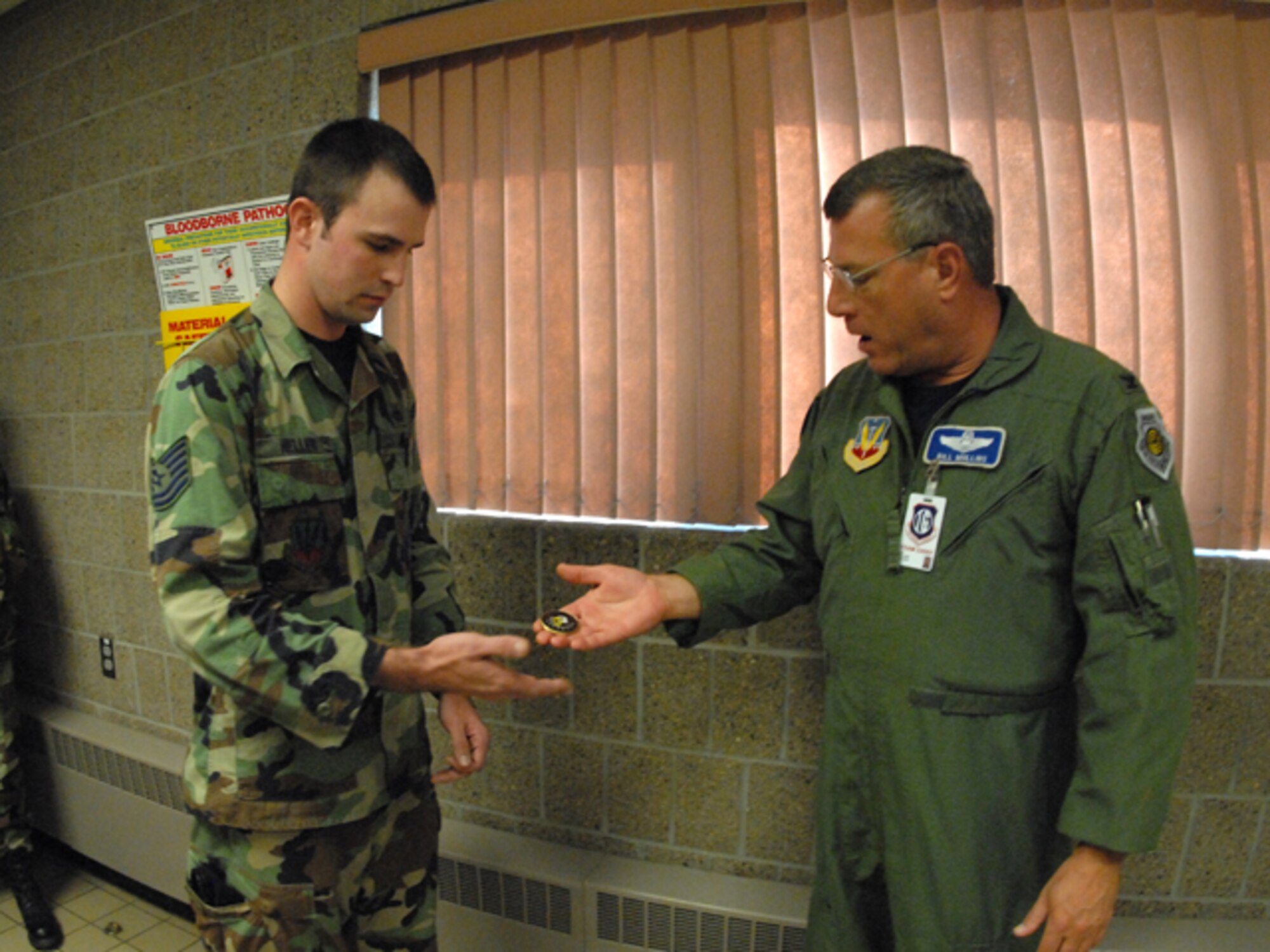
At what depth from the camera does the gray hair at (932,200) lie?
1033mm

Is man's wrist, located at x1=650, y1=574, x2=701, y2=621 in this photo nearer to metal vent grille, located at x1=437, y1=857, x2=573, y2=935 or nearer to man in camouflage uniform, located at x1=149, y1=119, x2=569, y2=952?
man in camouflage uniform, located at x1=149, y1=119, x2=569, y2=952

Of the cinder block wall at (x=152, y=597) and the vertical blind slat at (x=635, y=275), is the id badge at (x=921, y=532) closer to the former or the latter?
the cinder block wall at (x=152, y=597)

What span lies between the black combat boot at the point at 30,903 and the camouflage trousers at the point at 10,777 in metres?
0.04

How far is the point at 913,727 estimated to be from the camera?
3.40ft

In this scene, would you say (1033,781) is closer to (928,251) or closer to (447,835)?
(928,251)

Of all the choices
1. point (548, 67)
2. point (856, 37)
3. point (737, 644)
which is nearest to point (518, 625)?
point (737, 644)

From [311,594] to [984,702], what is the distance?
1.02 m

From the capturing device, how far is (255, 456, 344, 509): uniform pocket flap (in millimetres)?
1081

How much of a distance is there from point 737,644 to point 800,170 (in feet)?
3.54

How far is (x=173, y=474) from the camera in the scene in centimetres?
100

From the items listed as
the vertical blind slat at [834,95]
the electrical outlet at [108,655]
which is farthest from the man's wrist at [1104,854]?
the electrical outlet at [108,655]

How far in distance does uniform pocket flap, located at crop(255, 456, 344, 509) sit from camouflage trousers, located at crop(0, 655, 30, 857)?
2.02 m

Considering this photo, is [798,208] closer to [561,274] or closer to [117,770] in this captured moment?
[561,274]

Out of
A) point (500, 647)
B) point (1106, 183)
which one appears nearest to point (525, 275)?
point (500, 647)
